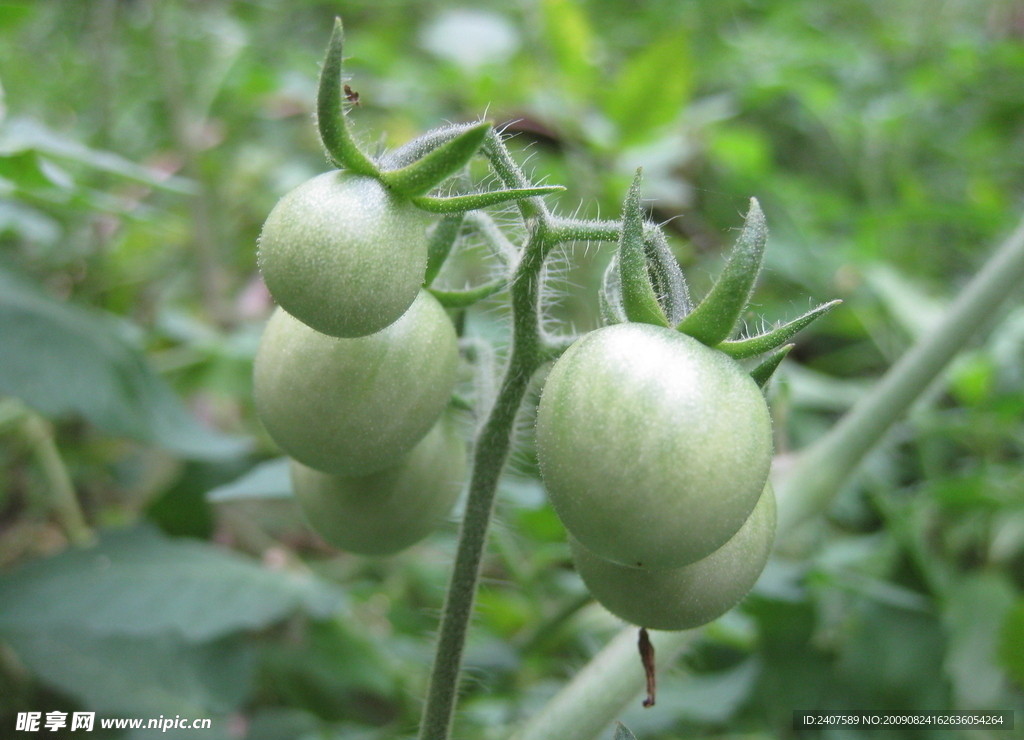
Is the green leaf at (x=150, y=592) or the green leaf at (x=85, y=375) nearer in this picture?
the green leaf at (x=150, y=592)

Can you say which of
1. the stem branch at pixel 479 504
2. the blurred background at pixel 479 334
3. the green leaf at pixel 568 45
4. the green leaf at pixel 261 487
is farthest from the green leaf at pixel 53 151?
the green leaf at pixel 568 45

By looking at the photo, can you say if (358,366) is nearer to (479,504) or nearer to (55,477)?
(479,504)

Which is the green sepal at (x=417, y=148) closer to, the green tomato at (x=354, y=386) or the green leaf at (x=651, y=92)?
the green tomato at (x=354, y=386)

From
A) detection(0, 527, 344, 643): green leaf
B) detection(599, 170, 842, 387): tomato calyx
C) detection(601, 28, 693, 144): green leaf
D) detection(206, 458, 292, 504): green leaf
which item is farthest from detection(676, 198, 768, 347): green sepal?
detection(601, 28, 693, 144): green leaf

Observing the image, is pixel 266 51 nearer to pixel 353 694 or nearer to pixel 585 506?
pixel 353 694

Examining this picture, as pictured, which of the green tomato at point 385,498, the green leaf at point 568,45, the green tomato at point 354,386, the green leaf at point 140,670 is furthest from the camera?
the green leaf at point 568,45

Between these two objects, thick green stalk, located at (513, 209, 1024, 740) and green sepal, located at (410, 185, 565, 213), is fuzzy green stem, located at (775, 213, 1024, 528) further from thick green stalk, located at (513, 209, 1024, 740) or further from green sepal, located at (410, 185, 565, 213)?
green sepal, located at (410, 185, 565, 213)
